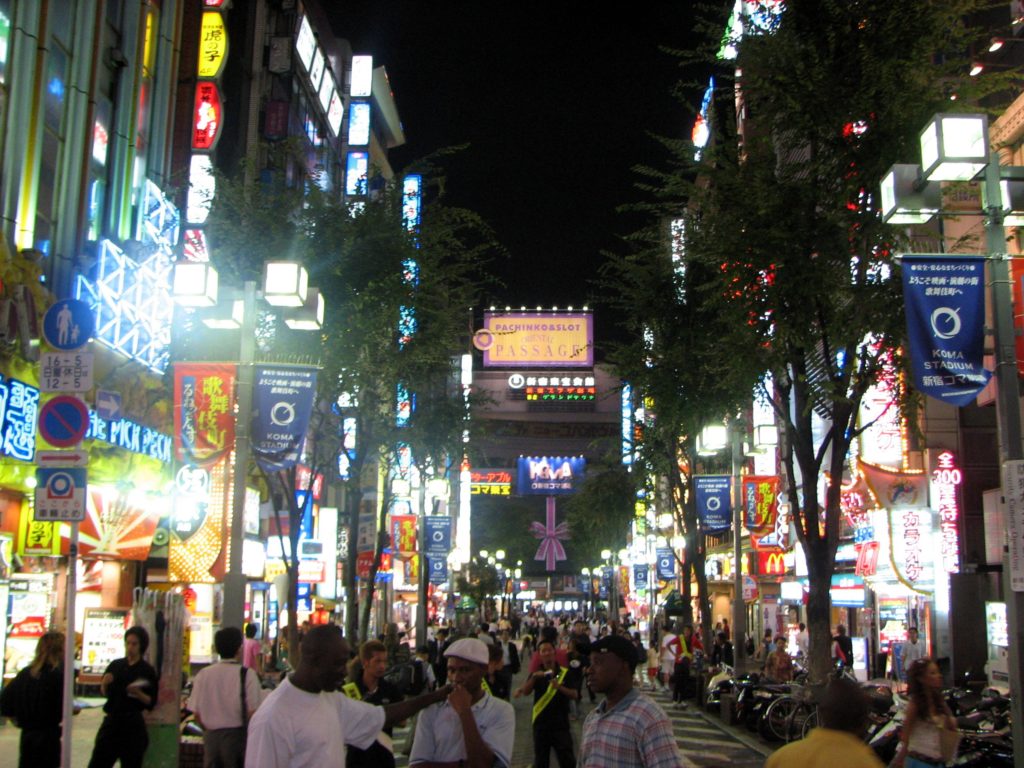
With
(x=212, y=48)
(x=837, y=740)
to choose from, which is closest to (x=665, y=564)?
(x=212, y=48)

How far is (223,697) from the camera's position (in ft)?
33.2

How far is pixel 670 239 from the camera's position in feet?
61.1

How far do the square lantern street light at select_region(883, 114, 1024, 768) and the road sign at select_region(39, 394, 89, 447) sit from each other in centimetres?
821

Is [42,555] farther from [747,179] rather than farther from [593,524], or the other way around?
[593,524]

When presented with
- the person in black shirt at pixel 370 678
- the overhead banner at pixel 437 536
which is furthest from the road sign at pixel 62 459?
the overhead banner at pixel 437 536

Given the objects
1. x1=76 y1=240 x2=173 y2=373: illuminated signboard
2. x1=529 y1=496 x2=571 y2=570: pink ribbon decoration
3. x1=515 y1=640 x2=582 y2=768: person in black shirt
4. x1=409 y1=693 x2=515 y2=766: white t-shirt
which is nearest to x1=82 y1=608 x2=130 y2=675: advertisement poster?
x1=76 y1=240 x2=173 y2=373: illuminated signboard

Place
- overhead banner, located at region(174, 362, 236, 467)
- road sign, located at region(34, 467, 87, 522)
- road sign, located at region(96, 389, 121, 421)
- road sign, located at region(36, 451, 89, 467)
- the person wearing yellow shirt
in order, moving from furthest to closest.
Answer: road sign, located at region(96, 389, 121, 421) → overhead banner, located at region(174, 362, 236, 467) → road sign, located at region(36, 451, 89, 467) → road sign, located at region(34, 467, 87, 522) → the person wearing yellow shirt

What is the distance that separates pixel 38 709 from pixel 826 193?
11.1 m

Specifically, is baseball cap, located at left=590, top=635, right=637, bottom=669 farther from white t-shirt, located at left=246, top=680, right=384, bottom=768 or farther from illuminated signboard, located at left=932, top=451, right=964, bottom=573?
illuminated signboard, located at left=932, top=451, right=964, bottom=573

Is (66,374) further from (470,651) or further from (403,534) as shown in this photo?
(403,534)

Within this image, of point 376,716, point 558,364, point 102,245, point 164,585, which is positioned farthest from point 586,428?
point 376,716

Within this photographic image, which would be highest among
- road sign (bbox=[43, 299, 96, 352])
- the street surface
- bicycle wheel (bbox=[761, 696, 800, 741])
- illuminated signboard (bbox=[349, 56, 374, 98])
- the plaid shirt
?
illuminated signboard (bbox=[349, 56, 374, 98])

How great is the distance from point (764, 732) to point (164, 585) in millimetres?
15425

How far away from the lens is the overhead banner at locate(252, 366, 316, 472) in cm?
1541
